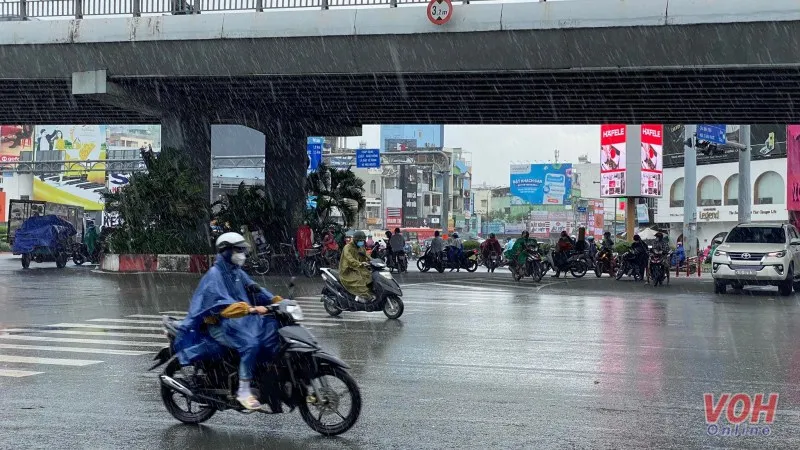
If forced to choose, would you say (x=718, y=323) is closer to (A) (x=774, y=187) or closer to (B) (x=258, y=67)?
(B) (x=258, y=67)

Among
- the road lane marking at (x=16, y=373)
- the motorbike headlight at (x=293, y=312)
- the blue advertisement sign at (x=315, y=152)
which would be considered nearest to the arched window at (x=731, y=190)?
the blue advertisement sign at (x=315, y=152)

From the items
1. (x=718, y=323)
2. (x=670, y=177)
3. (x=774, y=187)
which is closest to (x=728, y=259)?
(x=718, y=323)

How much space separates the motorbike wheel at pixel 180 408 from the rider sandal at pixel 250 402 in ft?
1.66

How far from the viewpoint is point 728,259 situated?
24.2m

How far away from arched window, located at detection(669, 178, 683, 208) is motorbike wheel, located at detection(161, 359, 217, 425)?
6803 centimetres

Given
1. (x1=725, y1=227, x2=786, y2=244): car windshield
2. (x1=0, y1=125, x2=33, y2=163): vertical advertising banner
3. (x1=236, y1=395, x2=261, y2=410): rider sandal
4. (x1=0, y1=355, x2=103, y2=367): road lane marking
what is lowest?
(x1=0, y1=355, x2=103, y2=367): road lane marking

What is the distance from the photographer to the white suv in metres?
23.7

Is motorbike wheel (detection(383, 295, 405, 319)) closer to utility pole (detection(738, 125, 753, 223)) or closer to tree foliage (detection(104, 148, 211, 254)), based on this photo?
tree foliage (detection(104, 148, 211, 254))

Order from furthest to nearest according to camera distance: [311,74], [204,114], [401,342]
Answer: [204,114] < [311,74] < [401,342]

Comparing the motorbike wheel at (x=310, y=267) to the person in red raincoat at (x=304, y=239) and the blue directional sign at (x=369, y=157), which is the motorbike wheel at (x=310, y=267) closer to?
the person in red raincoat at (x=304, y=239)

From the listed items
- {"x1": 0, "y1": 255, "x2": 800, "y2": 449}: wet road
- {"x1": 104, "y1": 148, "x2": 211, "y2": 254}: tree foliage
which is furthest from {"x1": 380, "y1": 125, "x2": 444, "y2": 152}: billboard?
{"x1": 0, "y1": 255, "x2": 800, "y2": 449}: wet road

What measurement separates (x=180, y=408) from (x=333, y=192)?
28.3 m

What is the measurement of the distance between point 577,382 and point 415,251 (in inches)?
2220

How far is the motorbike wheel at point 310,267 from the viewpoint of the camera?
100 feet
